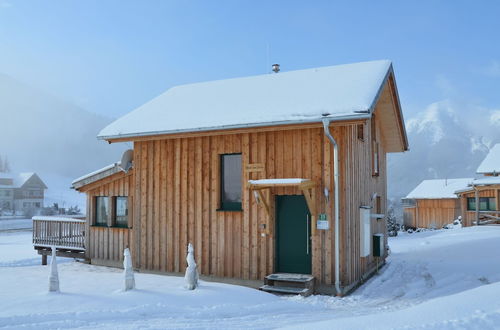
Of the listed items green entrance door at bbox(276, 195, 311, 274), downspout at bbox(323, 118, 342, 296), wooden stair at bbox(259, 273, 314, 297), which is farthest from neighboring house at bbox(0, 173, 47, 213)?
downspout at bbox(323, 118, 342, 296)

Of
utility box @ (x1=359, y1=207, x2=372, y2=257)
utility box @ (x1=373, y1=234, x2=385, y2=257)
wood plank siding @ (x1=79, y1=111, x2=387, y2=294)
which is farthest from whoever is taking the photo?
utility box @ (x1=373, y1=234, x2=385, y2=257)

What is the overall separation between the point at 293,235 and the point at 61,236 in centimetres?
949

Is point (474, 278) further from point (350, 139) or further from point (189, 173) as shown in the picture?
point (189, 173)

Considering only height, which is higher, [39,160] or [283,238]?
[39,160]

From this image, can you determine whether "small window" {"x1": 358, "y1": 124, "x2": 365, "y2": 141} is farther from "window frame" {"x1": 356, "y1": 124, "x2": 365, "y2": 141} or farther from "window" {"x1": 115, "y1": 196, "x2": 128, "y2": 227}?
"window" {"x1": 115, "y1": 196, "x2": 128, "y2": 227}

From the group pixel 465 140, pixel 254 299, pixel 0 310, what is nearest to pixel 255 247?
pixel 254 299

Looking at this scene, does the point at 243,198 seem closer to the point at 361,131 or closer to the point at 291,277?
the point at 291,277

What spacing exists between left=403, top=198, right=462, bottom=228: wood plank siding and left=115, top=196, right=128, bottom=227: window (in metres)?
29.8

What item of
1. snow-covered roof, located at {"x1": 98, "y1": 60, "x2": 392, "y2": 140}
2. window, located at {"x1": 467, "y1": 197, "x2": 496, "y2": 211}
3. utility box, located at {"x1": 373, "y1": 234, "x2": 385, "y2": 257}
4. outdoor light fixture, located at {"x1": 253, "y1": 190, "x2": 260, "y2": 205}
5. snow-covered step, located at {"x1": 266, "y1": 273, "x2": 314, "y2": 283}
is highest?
snow-covered roof, located at {"x1": 98, "y1": 60, "x2": 392, "y2": 140}

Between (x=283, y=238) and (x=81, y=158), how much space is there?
183m

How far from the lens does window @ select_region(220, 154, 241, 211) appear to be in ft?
38.0

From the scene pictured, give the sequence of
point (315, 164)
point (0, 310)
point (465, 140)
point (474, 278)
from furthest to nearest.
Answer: point (465, 140) → point (474, 278) → point (315, 164) → point (0, 310)

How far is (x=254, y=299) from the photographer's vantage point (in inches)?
348

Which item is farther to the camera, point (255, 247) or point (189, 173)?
point (189, 173)
